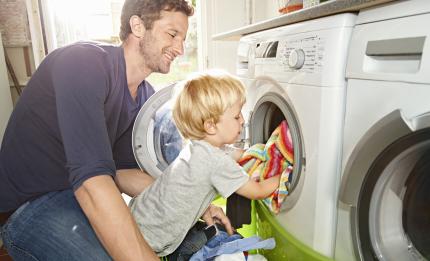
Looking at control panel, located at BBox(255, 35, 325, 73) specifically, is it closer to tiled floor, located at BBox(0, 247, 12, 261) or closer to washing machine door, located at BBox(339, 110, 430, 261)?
washing machine door, located at BBox(339, 110, 430, 261)

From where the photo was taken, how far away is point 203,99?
1.00 metres

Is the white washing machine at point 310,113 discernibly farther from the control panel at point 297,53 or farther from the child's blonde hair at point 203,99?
the child's blonde hair at point 203,99

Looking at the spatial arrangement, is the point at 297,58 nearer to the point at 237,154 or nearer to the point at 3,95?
the point at 237,154

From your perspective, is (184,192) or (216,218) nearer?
(184,192)

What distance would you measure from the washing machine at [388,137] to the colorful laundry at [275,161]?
0.26 metres

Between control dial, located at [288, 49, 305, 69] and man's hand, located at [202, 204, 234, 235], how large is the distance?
0.64m

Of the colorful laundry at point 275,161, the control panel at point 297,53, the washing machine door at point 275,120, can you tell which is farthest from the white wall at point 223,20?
the control panel at point 297,53

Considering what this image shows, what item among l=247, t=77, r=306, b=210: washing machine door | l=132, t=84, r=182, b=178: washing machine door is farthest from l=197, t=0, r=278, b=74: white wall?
l=247, t=77, r=306, b=210: washing machine door

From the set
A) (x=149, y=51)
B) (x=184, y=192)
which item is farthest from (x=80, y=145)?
(x=149, y=51)

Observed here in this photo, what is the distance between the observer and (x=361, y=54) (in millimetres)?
704

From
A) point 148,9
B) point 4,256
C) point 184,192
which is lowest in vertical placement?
point 4,256

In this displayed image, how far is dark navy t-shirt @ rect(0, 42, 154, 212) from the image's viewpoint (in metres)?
0.79

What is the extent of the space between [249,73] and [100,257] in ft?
2.78

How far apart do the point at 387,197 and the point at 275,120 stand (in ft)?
2.23
